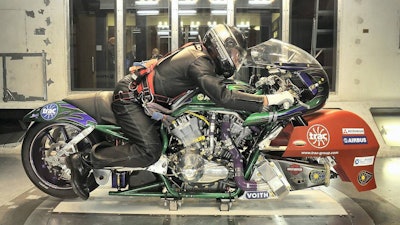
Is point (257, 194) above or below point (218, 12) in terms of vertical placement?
below

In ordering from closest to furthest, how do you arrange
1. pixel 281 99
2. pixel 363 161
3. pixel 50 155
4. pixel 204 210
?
pixel 281 99, pixel 363 161, pixel 204 210, pixel 50 155

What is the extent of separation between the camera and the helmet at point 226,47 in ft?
11.2

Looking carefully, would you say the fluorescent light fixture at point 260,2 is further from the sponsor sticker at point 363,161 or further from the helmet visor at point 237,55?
the sponsor sticker at point 363,161

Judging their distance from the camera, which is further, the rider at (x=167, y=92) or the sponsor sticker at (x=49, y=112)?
the sponsor sticker at (x=49, y=112)

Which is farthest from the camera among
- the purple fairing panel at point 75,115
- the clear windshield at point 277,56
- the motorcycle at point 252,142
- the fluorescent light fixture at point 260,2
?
the fluorescent light fixture at point 260,2

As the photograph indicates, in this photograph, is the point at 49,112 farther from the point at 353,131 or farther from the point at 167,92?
the point at 353,131

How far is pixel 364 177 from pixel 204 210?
1.41 m

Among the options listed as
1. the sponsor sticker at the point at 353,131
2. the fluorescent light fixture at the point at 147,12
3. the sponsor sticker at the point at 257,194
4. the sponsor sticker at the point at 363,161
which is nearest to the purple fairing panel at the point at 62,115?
the sponsor sticker at the point at 257,194

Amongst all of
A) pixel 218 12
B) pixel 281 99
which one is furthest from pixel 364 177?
pixel 218 12

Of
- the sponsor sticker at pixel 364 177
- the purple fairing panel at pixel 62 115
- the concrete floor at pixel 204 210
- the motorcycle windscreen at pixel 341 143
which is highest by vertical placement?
the purple fairing panel at pixel 62 115

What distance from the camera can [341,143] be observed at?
11.7 feet

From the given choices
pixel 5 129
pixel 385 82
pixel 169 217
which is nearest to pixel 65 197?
pixel 169 217

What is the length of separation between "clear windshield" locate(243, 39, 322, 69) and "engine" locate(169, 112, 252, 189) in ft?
1.80

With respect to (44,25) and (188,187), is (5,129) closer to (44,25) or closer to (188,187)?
(44,25)
